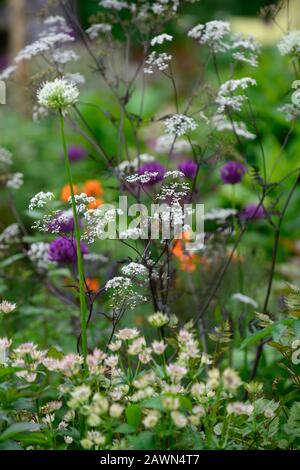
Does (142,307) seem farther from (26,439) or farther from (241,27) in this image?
(241,27)

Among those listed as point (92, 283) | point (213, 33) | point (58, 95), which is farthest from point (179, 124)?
point (92, 283)

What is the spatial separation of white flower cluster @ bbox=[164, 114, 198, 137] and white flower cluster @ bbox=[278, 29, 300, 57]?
46cm

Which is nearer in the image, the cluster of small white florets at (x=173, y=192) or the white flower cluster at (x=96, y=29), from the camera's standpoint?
the cluster of small white florets at (x=173, y=192)

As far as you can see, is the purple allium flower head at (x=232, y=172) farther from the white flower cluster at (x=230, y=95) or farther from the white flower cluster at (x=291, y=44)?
the white flower cluster at (x=291, y=44)

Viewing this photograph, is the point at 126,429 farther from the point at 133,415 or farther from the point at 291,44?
the point at 291,44

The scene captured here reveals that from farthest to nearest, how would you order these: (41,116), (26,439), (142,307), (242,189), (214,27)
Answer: (242,189)
(142,307)
(41,116)
(214,27)
(26,439)

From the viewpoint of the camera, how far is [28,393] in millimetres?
1683

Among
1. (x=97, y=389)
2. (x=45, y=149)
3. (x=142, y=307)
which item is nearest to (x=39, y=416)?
(x=97, y=389)

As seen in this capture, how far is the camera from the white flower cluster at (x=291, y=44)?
8.10 feet

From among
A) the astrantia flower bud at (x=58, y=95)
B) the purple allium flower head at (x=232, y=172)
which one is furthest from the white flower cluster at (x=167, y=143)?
the astrantia flower bud at (x=58, y=95)

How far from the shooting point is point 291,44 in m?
2.48

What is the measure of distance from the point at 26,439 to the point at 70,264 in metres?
1.11

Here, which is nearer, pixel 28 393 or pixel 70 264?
pixel 28 393

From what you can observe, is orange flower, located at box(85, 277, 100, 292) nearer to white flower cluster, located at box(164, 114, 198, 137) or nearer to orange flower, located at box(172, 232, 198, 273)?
orange flower, located at box(172, 232, 198, 273)
